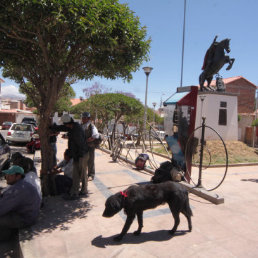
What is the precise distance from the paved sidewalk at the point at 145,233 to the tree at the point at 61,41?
122 cm

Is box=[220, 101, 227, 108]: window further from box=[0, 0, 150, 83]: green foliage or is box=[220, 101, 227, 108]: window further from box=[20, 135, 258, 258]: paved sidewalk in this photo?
box=[0, 0, 150, 83]: green foliage

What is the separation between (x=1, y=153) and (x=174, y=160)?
15.2 feet

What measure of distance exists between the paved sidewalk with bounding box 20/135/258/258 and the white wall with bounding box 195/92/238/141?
835 centimetres

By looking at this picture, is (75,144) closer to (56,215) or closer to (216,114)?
(56,215)

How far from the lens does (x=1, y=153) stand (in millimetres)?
6266

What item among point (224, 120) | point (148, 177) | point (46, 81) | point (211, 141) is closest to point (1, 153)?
point (46, 81)

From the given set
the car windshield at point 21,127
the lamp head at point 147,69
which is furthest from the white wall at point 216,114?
the car windshield at point 21,127

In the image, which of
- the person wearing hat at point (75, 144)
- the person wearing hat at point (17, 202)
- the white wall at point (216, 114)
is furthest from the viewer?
the white wall at point (216, 114)

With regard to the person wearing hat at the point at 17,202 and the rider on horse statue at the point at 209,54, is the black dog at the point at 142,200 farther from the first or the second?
the rider on horse statue at the point at 209,54

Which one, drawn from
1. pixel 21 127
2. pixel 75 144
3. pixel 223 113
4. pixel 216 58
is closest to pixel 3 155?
pixel 75 144

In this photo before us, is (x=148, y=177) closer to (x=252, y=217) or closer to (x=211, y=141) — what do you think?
(x=252, y=217)

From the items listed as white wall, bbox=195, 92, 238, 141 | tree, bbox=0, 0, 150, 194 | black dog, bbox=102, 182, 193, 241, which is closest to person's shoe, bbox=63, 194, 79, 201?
tree, bbox=0, 0, 150, 194

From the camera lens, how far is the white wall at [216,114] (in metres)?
13.0

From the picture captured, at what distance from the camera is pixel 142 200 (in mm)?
3113
